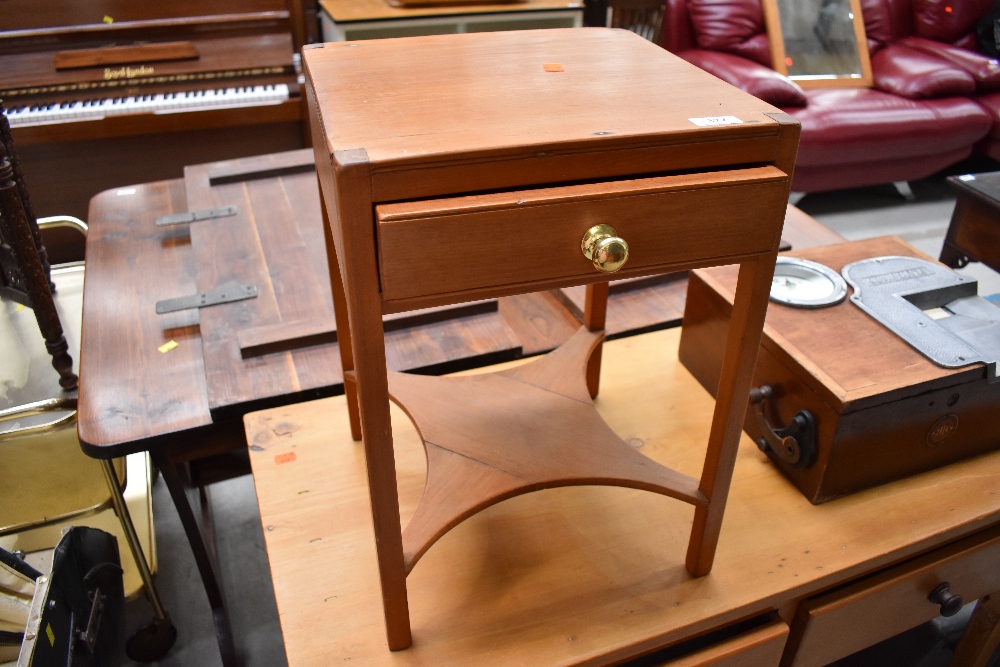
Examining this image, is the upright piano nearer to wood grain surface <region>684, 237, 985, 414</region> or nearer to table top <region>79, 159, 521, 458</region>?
table top <region>79, 159, 521, 458</region>

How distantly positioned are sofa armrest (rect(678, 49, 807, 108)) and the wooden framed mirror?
0.16 meters

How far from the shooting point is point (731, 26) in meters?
2.99

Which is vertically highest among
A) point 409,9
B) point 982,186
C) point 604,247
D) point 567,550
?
point 604,247

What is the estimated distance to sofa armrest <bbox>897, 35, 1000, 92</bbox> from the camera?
2977mm

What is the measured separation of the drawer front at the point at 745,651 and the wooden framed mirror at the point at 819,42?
2.67 meters

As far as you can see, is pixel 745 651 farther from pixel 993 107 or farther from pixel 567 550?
pixel 993 107

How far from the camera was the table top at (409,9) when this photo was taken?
244 centimetres

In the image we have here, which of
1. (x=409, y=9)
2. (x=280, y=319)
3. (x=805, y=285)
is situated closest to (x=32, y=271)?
(x=280, y=319)

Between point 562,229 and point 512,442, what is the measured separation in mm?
362

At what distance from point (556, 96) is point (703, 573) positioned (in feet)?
1.87

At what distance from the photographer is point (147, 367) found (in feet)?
3.80

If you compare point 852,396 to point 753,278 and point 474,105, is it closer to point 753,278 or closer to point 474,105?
point 753,278

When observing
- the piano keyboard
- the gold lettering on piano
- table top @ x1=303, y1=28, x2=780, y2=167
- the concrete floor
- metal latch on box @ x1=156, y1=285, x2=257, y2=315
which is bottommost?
the concrete floor

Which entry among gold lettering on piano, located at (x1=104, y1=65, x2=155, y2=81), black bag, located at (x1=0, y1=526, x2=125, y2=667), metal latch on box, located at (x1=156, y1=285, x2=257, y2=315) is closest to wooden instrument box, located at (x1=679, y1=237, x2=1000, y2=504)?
metal latch on box, located at (x1=156, y1=285, x2=257, y2=315)
